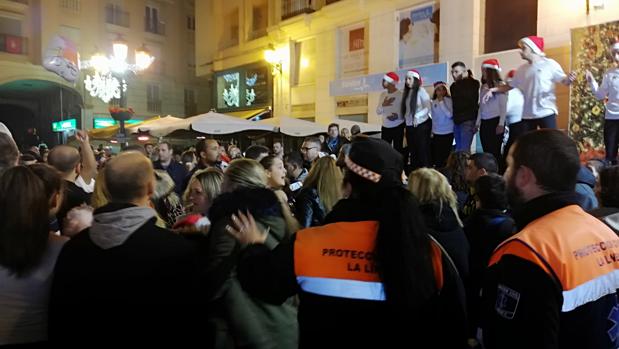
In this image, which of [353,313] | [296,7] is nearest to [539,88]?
[353,313]

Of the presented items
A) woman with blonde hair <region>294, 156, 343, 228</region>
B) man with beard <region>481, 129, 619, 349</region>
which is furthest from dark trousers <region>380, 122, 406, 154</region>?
man with beard <region>481, 129, 619, 349</region>

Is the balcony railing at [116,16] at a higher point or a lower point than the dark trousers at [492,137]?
higher

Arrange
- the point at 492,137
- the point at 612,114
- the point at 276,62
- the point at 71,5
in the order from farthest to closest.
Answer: the point at 71,5, the point at 276,62, the point at 492,137, the point at 612,114

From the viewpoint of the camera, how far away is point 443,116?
8.09 m

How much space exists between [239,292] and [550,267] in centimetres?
142

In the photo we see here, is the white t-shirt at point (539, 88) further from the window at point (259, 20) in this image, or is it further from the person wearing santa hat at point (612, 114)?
the window at point (259, 20)

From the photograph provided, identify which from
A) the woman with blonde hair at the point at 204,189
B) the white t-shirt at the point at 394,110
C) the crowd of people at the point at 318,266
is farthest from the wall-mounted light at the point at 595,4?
the woman with blonde hair at the point at 204,189

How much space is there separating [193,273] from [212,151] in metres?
3.92

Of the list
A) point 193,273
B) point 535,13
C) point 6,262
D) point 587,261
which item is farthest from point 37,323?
point 535,13

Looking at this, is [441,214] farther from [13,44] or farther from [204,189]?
[13,44]

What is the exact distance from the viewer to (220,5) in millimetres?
26422

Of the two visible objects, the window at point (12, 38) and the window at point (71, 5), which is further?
the window at point (71, 5)

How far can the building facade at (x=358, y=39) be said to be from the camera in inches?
514

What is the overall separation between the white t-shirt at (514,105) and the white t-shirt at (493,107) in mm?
103
